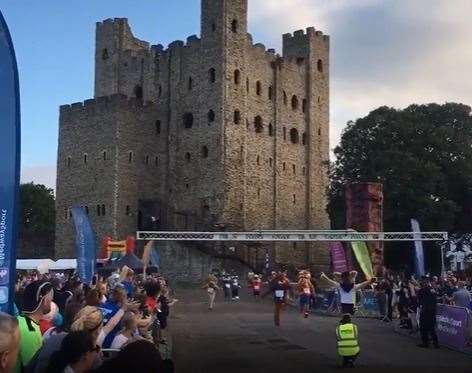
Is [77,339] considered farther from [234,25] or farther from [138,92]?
[138,92]

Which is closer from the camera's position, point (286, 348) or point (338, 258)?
point (286, 348)

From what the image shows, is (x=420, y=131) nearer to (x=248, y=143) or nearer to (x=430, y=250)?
(x=430, y=250)

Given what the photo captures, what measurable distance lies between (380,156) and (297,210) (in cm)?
1401

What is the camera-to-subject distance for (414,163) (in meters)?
44.4

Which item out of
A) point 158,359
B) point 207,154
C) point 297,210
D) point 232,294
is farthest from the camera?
point 297,210

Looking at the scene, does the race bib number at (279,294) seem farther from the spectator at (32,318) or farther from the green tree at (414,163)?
the green tree at (414,163)

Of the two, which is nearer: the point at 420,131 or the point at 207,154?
the point at 420,131

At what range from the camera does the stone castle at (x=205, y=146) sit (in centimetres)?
5334

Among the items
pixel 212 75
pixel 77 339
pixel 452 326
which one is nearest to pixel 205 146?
pixel 212 75

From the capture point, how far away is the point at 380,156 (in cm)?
4578

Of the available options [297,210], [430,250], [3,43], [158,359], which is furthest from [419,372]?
[297,210]

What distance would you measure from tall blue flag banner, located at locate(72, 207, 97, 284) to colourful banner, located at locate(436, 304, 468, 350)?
355 inches

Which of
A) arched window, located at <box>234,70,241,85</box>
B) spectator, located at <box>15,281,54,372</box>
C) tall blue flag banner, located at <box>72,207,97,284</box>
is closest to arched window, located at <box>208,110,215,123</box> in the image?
arched window, located at <box>234,70,241,85</box>

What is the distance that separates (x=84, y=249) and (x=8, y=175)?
13637mm
